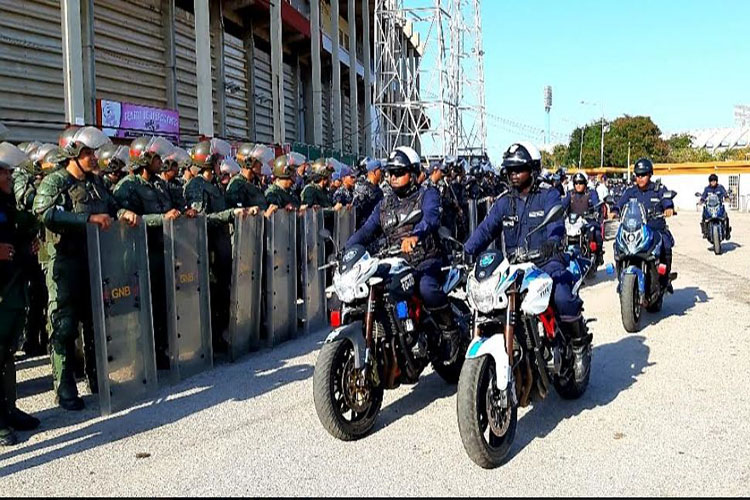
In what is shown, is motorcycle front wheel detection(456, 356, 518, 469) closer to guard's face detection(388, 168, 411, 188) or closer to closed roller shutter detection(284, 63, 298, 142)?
guard's face detection(388, 168, 411, 188)

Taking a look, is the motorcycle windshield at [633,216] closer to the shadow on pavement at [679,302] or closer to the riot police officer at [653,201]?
the riot police officer at [653,201]

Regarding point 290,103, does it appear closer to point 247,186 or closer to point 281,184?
point 281,184

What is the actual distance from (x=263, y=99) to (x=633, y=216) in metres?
16.7

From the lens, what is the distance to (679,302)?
9.71 meters

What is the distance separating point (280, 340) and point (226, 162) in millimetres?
2916

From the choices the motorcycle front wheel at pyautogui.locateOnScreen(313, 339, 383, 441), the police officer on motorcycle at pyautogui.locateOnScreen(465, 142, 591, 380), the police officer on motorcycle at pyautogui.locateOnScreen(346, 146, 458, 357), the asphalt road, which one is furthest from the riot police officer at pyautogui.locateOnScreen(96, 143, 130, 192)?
the police officer on motorcycle at pyautogui.locateOnScreen(465, 142, 591, 380)

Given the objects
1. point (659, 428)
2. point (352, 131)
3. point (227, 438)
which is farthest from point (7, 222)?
point (352, 131)

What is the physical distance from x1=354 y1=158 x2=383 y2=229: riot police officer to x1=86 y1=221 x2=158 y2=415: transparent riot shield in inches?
185

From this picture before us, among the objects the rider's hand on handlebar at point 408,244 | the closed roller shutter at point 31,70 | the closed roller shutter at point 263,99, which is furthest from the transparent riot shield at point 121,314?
the closed roller shutter at point 263,99

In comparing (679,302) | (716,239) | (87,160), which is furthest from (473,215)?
(87,160)

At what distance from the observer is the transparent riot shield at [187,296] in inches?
248

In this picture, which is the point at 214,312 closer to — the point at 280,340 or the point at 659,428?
the point at 280,340

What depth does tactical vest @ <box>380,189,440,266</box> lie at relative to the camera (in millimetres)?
5363

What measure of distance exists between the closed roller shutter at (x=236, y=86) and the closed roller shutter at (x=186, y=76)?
2.30 meters
